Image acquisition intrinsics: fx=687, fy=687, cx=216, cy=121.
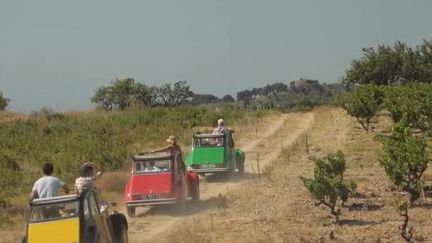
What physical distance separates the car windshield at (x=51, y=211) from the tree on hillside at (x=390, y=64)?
65.3 metres

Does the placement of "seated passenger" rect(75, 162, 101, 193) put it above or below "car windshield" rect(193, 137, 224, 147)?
above

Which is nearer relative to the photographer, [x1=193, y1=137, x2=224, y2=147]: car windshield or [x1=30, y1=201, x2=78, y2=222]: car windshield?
[x1=30, y1=201, x2=78, y2=222]: car windshield

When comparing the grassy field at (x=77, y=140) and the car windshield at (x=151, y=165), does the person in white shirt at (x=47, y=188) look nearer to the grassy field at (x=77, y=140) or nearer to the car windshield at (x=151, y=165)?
the grassy field at (x=77, y=140)

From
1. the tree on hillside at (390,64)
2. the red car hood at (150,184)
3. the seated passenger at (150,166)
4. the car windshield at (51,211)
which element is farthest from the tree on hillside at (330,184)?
the tree on hillside at (390,64)

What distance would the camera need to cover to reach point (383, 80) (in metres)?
74.8

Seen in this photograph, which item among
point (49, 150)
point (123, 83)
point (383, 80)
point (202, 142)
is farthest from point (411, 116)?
point (123, 83)

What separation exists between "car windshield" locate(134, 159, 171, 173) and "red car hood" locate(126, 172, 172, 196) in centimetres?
14

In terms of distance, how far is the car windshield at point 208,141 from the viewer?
22.4 meters

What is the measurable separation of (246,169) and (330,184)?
10837 mm

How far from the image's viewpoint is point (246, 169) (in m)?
24.8

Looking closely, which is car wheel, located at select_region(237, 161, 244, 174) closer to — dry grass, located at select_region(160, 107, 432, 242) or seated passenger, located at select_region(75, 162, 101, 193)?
dry grass, located at select_region(160, 107, 432, 242)

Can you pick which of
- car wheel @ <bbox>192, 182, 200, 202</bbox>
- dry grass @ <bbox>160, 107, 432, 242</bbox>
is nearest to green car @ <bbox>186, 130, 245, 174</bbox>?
dry grass @ <bbox>160, 107, 432, 242</bbox>

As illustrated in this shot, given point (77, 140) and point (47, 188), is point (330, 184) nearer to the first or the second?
point (47, 188)

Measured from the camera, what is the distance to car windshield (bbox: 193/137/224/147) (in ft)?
73.5
